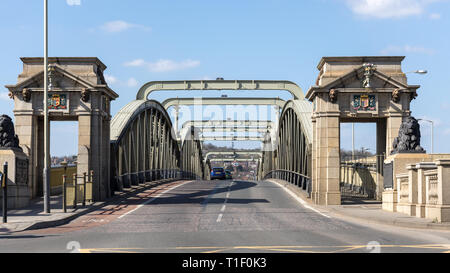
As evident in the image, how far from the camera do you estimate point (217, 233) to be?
1572 centimetres

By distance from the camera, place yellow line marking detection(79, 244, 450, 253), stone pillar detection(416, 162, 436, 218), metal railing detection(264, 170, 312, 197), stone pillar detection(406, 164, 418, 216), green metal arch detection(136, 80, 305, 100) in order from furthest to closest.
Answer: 1. green metal arch detection(136, 80, 305, 100)
2. metal railing detection(264, 170, 312, 197)
3. stone pillar detection(406, 164, 418, 216)
4. stone pillar detection(416, 162, 436, 218)
5. yellow line marking detection(79, 244, 450, 253)

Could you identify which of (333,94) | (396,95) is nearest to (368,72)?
(396,95)

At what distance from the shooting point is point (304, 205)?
26.1 metres

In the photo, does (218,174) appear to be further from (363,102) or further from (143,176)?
(363,102)

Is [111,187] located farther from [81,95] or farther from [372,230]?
[372,230]

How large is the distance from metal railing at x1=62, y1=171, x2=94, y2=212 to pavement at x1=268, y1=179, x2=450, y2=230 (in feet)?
32.0

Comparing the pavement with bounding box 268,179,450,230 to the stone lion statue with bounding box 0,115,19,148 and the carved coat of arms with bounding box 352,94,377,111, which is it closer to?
the carved coat of arms with bounding box 352,94,377,111

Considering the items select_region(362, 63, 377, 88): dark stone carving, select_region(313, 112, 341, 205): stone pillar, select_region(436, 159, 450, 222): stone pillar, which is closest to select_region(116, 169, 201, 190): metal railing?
select_region(313, 112, 341, 205): stone pillar

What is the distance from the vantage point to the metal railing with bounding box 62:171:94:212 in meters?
23.3

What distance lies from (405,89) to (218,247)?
1711 centimetres

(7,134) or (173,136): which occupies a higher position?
(173,136)

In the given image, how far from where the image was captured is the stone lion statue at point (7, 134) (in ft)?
76.6

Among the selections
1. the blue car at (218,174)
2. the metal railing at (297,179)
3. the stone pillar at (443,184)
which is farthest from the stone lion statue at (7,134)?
the blue car at (218,174)
